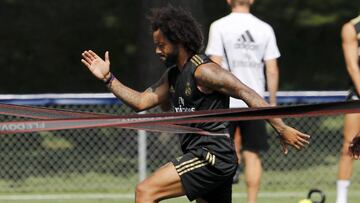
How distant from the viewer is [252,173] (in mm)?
9344

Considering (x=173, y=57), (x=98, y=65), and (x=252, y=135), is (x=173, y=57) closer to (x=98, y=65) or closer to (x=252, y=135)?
(x=98, y=65)

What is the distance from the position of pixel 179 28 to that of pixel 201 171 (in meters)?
0.90

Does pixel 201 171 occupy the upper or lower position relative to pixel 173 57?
lower

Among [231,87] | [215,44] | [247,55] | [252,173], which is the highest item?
[215,44]

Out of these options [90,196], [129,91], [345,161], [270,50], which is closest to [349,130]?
[345,161]

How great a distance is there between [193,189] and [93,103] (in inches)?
200

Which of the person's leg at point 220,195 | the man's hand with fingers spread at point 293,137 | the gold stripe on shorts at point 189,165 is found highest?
the man's hand with fingers spread at point 293,137

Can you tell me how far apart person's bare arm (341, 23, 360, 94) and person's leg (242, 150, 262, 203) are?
46.8 inches

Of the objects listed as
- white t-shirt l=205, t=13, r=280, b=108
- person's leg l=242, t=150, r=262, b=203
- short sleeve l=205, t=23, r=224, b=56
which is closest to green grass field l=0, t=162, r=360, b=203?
person's leg l=242, t=150, r=262, b=203

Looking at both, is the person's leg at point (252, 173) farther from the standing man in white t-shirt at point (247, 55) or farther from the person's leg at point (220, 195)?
the person's leg at point (220, 195)

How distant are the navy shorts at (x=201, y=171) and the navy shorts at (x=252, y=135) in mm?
2555

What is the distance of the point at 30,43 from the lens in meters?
20.1

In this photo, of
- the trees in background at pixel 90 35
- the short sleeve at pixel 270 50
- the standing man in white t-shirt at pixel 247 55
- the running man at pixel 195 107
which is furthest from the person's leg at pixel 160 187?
the trees in background at pixel 90 35

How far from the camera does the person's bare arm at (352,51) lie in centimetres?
866
